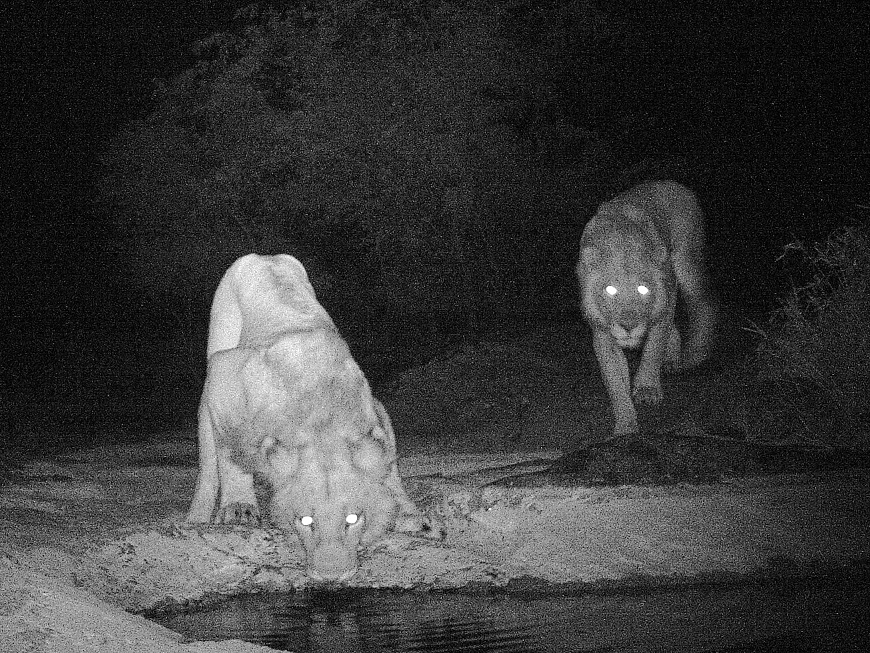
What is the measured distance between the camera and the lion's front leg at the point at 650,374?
913 cm

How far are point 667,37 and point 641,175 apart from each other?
7.43 ft

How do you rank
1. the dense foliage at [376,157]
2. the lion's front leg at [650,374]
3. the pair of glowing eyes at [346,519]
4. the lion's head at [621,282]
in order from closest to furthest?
1. the pair of glowing eyes at [346,519]
2. the lion's head at [621,282]
3. the lion's front leg at [650,374]
4. the dense foliage at [376,157]

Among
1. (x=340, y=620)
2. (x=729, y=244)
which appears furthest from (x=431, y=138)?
(x=340, y=620)

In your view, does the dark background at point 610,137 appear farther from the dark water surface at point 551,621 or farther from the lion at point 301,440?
the dark water surface at point 551,621

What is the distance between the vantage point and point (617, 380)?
8789mm

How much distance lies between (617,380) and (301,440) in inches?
160

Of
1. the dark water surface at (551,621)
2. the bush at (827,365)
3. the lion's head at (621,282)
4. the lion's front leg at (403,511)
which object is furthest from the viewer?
the lion's head at (621,282)

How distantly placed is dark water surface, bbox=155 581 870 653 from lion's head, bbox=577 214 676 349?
3.82 metres

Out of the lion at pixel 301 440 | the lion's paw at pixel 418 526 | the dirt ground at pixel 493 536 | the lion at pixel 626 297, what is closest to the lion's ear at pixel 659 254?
the lion at pixel 626 297

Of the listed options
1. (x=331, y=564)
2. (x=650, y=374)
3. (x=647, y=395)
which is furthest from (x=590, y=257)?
(x=331, y=564)

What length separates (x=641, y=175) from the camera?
703 inches

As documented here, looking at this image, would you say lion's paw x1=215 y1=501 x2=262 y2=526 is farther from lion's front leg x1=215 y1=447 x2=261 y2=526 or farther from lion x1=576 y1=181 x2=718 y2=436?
lion x1=576 y1=181 x2=718 y2=436

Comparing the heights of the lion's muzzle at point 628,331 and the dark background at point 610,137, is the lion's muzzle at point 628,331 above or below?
below

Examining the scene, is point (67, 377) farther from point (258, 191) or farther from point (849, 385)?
point (849, 385)
